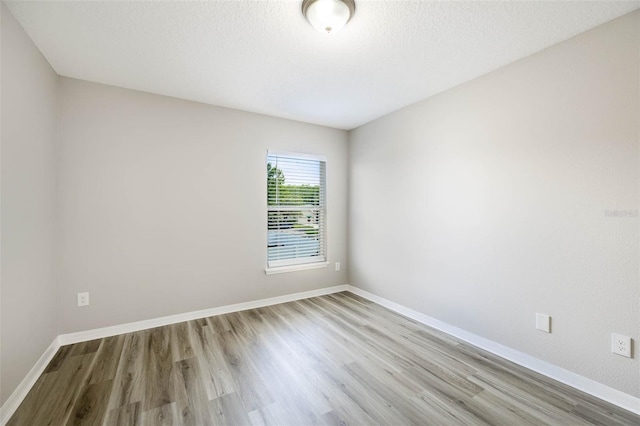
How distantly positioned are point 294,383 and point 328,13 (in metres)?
2.45

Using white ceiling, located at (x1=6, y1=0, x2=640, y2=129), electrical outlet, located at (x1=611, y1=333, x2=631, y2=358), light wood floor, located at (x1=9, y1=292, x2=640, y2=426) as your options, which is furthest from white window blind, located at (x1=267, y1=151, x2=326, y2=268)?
electrical outlet, located at (x1=611, y1=333, x2=631, y2=358)

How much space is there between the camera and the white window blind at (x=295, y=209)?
3.64 m

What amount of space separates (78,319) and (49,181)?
1.30m

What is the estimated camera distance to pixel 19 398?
174cm

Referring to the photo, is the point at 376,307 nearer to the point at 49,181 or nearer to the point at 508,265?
the point at 508,265

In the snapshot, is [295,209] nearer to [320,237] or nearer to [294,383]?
[320,237]

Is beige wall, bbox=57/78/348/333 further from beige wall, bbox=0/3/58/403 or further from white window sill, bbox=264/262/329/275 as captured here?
beige wall, bbox=0/3/58/403

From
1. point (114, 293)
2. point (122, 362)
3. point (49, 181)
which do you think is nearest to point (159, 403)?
point (122, 362)

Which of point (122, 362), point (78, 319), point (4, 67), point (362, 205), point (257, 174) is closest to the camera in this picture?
point (4, 67)

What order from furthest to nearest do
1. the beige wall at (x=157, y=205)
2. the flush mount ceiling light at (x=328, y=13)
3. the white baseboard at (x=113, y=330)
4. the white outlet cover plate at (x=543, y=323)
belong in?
the beige wall at (x=157, y=205), the white outlet cover plate at (x=543, y=323), the white baseboard at (x=113, y=330), the flush mount ceiling light at (x=328, y=13)

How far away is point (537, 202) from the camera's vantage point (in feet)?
6.98

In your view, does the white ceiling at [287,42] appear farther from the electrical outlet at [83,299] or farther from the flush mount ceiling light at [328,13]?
the electrical outlet at [83,299]

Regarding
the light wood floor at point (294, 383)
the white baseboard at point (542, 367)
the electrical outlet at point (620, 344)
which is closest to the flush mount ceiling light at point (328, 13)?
the light wood floor at point (294, 383)

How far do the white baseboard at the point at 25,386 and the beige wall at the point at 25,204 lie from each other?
1.8 inches
